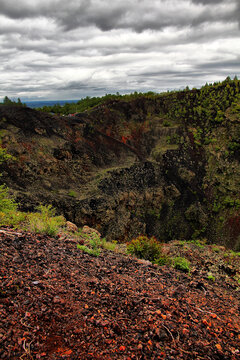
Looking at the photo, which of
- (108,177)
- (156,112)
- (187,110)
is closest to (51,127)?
(108,177)

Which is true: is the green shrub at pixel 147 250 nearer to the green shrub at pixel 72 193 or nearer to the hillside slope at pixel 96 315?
the hillside slope at pixel 96 315

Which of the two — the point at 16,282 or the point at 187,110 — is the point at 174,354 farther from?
the point at 187,110

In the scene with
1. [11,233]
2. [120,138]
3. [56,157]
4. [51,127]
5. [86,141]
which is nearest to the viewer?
[11,233]

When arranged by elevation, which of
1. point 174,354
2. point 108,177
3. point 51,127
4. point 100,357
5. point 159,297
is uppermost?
point 51,127

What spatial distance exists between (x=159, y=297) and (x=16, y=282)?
2663 millimetres

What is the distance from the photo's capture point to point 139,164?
32.0 meters

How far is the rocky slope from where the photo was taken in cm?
2409

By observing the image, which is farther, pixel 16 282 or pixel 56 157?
pixel 56 157

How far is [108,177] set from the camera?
28062 mm

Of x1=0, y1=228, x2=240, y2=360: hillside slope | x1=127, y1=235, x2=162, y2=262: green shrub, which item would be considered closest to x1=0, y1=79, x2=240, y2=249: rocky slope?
x1=127, y1=235, x2=162, y2=262: green shrub

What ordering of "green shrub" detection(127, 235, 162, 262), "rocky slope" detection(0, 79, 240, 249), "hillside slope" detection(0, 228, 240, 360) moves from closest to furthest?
"hillside slope" detection(0, 228, 240, 360) < "green shrub" detection(127, 235, 162, 262) < "rocky slope" detection(0, 79, 240, 249)

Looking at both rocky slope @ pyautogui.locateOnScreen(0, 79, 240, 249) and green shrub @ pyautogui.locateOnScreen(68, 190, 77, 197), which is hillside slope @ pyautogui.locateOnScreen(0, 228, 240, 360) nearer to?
rocky slope @ pyautogui.locateOnScreen(0, 79, 240, 249)

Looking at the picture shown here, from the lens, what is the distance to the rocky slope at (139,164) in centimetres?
2409

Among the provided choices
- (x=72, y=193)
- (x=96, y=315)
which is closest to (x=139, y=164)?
(x=72, y=193)
